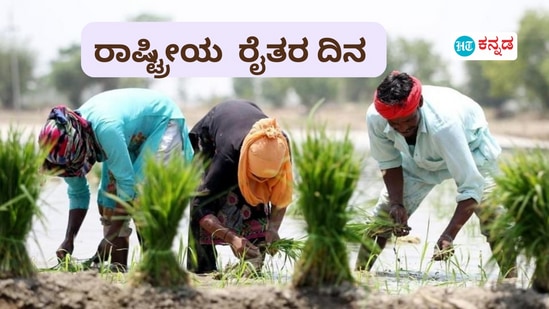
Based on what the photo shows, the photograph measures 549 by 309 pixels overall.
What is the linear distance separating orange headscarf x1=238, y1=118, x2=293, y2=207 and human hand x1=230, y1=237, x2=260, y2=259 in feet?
0.85

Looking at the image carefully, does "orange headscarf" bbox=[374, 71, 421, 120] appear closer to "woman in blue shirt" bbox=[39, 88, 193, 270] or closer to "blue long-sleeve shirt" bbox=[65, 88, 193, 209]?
"woman in blue shirt" bbox=[39, 88, 193, 270]

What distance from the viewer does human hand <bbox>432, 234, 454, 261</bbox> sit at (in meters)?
5.66

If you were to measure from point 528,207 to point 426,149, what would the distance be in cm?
157

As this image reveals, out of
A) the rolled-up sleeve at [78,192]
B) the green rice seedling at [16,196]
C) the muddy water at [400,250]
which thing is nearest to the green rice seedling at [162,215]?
the muddy water at [400,250]

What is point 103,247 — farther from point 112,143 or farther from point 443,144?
point 443,144

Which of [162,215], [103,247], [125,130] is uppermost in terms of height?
[125,130]

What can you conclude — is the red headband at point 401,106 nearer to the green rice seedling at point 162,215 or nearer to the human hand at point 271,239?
the human hand at point 271,239

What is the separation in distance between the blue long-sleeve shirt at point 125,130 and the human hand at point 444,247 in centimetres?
167

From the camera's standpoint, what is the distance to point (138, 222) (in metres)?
4.52

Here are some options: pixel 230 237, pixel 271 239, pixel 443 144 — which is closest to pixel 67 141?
pixel 230 237

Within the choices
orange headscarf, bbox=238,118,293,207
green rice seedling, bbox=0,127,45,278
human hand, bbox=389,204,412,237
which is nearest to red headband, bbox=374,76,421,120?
orange headscarf, bbox=238,118,293,207

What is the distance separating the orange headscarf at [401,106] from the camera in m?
5.54

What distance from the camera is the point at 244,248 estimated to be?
5.77 meters

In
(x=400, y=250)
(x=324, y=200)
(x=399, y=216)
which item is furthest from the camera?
(x=400, y=250)
